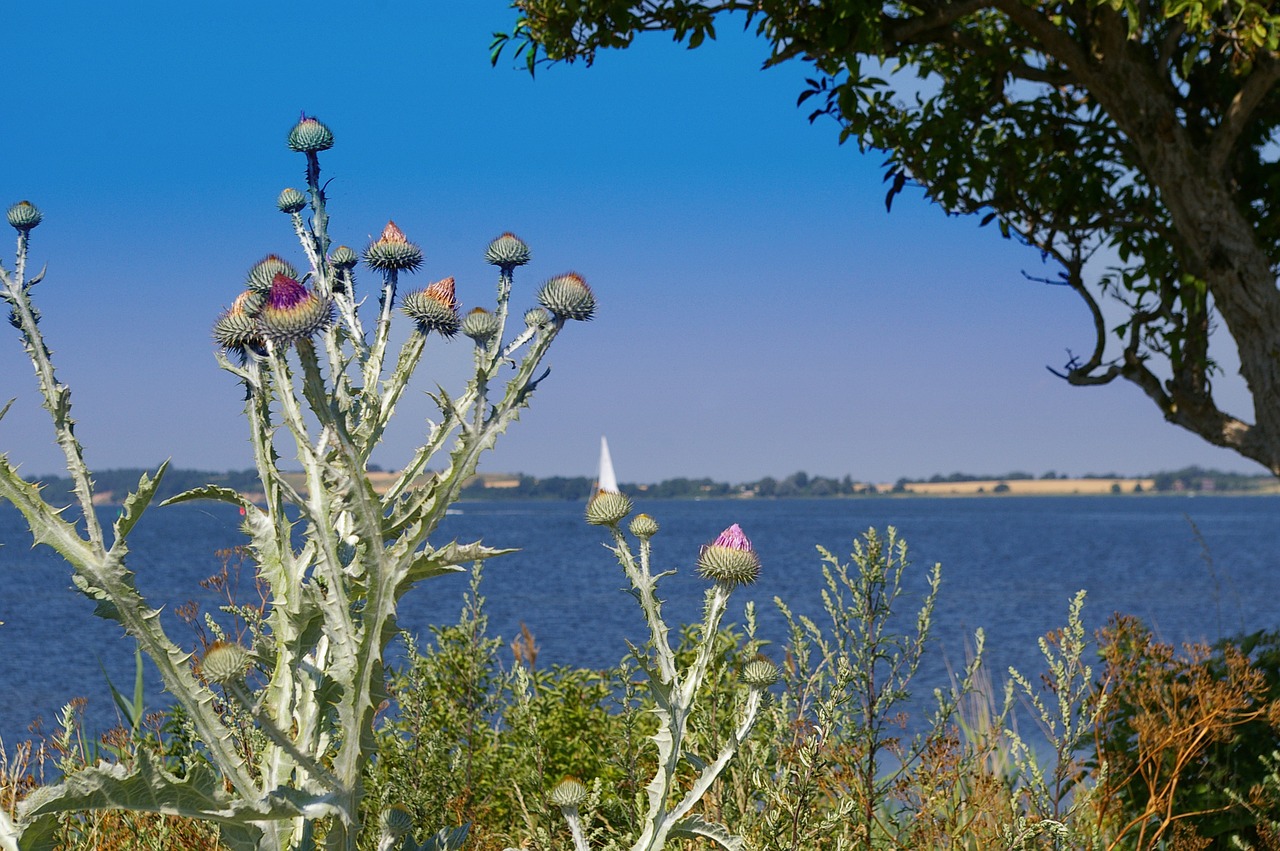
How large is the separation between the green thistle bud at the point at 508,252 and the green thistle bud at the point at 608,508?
734mm

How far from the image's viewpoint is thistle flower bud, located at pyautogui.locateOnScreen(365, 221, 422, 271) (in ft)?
12.1

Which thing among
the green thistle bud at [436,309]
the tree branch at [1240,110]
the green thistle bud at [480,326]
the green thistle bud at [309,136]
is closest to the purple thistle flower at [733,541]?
the green thistle bud at [480,326]

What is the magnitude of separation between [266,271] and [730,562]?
1.61m

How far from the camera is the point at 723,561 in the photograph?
3328 mm

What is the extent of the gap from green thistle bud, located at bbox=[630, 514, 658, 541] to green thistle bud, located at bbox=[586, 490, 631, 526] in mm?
46

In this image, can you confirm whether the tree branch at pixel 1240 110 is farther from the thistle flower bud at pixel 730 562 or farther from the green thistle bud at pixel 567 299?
the green thistle bud at pixel 567 299

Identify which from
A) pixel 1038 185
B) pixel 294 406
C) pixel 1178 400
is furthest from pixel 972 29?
pixel 294 406

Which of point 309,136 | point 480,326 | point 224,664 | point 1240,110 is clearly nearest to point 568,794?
point 224,664

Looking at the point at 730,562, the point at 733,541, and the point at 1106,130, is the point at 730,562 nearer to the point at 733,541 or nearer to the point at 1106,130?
the point at 733,541

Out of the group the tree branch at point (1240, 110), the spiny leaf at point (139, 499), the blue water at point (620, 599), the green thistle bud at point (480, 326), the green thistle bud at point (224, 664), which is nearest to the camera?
the green thistle bud at point (224, 664)

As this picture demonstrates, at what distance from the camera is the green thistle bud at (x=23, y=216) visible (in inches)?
141

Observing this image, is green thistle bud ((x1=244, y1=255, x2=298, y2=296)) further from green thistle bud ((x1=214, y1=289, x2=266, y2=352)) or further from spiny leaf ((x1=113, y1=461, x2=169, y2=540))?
spiny leaf ((x1=113, y1=461, x2=169, y2=540))

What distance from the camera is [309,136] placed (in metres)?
3.49

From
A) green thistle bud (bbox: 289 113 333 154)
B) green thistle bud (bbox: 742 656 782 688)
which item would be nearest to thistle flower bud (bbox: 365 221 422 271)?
green thistle bud (bbox: 289 113 333 154)
